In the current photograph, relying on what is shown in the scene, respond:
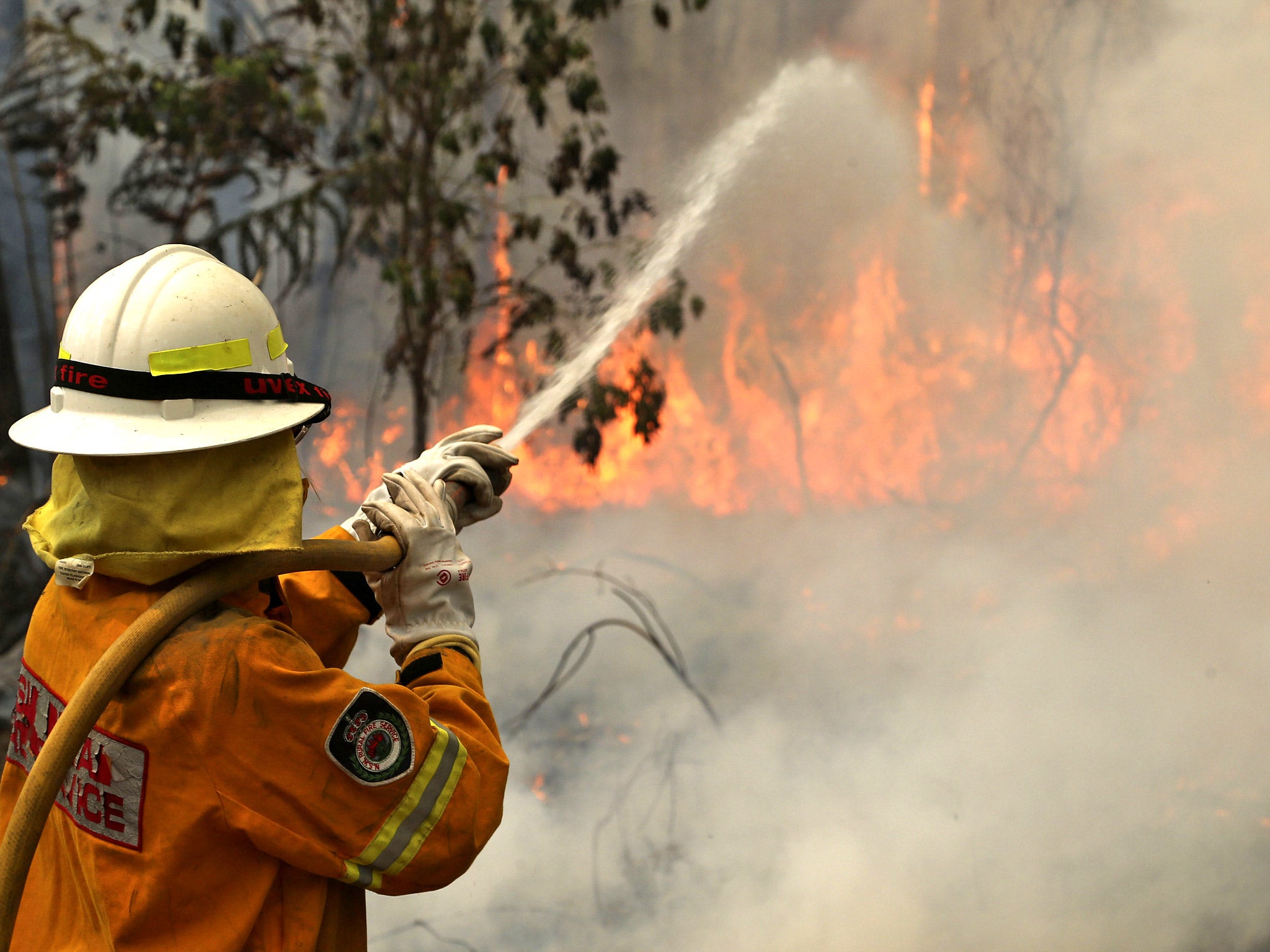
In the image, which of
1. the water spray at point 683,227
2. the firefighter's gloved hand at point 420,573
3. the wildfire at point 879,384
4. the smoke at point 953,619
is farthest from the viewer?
the water spray at point 683,227

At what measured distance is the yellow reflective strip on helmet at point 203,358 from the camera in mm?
1388

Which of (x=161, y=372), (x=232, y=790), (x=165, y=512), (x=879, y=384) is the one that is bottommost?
(x=879, y=384)

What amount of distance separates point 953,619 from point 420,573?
8.38 feet

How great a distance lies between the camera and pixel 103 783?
53.9 inches

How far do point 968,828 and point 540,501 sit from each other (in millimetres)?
2027

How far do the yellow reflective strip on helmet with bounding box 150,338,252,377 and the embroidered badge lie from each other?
0.46m

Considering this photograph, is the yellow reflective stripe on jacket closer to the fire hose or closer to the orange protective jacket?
the orange protective jacket

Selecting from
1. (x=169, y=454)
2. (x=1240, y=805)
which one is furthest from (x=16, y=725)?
(x=1240, y=805)

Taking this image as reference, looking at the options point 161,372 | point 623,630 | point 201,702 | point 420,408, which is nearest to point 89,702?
point 201,702

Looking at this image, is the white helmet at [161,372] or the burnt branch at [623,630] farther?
the burnt branch at [623,630]

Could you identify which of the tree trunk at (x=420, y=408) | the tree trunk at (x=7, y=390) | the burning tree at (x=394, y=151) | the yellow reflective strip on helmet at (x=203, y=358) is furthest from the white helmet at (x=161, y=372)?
the tree trunk at (x=7, y=390)

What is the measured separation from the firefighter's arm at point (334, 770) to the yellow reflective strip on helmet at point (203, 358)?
1.10 feet

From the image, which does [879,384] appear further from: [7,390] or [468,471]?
[7,390]

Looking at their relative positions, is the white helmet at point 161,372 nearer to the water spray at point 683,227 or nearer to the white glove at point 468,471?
the white glove at point 468,471
